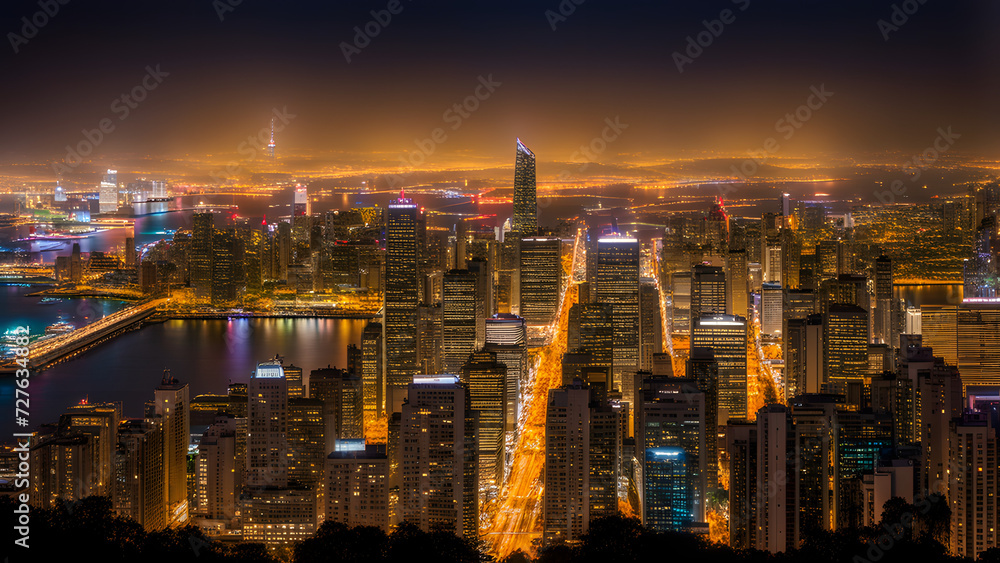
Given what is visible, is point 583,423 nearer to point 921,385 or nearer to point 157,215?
point 921,385

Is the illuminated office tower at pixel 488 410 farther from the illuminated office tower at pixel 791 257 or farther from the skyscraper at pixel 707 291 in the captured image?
the illuminated office tower at pixel 791 257

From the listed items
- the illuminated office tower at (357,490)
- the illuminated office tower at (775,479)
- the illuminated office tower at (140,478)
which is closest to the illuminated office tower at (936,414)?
the illuminated office tower at (775,479)

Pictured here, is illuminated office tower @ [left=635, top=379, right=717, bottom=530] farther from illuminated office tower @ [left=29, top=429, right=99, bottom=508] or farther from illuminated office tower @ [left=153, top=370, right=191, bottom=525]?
illuminated office tower @ [left=29, top=429, right=99, bottom=508]

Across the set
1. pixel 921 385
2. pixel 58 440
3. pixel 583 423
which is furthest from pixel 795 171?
pixel 58 440

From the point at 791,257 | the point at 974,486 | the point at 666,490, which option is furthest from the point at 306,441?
the point at 791,257

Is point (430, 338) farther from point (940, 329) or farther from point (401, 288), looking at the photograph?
point (940, 329)

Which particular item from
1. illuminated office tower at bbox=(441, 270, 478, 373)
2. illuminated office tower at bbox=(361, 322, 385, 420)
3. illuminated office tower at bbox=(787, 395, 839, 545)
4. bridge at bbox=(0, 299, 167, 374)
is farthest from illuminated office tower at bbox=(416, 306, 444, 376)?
Result: illuminated office tower at bbox=(787, 395, 839, 545)
